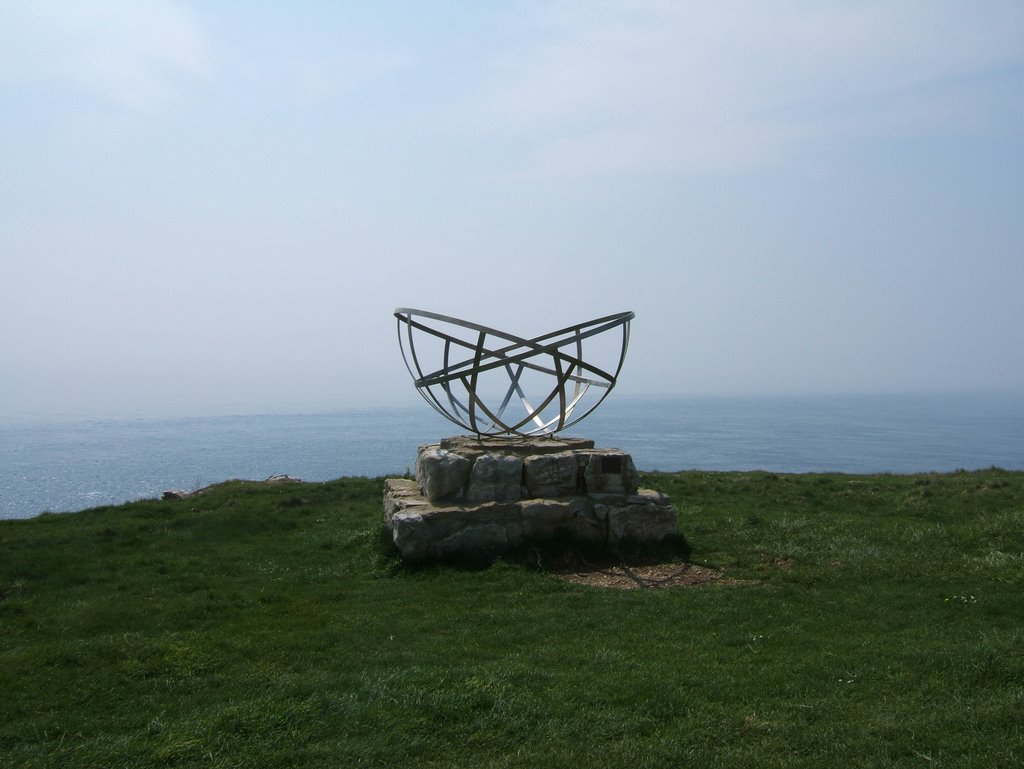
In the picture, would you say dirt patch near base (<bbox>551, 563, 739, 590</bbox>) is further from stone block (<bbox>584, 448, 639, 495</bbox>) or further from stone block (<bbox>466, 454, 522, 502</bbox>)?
stone block (<bbox>466, 454, 522, 502</bbox>)

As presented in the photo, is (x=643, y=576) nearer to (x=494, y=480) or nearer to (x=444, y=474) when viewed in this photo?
(x=494, y=480)

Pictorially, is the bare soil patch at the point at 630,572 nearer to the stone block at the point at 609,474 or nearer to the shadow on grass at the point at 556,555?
the shadow on grass at the point at 556,555

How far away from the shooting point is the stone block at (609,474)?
12.0 meters

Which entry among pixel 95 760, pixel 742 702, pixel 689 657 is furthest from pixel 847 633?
pixel 95 760

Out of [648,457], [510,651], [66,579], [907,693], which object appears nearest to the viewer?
[907,693]

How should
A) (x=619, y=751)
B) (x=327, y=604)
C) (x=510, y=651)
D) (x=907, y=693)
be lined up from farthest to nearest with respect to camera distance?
1. (x=327, y=604)
2. (x=510, y=651)
3. (x=907, y=693)
4. (x=619, y=751)

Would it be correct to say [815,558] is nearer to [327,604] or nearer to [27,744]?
[327,604]

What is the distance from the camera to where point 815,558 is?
35.1 feet

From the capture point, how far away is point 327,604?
923 centimetres

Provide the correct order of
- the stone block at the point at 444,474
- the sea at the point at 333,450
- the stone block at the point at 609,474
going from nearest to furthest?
the stone block at the point at 444,474
the stone block at the point at 609,474
the sea at the point at 333,450

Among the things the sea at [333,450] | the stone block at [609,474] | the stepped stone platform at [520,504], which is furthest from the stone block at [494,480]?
the sea at [333,450]

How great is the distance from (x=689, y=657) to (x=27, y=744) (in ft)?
16.6

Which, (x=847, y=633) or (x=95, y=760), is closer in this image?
(x=95, y=760)

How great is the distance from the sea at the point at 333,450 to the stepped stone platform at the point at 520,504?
1777cm
